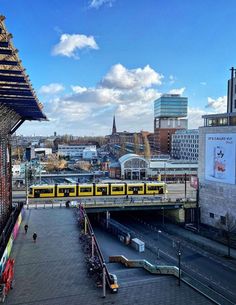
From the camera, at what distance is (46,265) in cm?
2166

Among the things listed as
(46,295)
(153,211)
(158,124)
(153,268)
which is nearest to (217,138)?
(153,211)

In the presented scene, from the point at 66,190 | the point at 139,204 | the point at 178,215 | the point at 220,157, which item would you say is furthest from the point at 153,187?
the point at 66,190

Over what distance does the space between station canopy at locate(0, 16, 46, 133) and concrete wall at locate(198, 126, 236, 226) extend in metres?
22.3

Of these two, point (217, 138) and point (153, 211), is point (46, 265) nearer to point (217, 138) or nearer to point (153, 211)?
point (217, 138)

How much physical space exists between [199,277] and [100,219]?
21.3 meters

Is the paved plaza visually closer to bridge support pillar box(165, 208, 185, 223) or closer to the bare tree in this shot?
the bare tree

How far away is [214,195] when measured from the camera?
145 ft

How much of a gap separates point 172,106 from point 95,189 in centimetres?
8935

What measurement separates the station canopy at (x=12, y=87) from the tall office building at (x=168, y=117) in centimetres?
10001

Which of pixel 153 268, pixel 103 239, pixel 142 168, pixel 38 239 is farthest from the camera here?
pixel 142 168

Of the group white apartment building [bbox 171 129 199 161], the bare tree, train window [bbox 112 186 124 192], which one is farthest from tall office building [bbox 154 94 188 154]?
the bare tree

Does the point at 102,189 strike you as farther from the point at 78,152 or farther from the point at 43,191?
the point at 78,152

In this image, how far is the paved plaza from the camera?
17.3 metres

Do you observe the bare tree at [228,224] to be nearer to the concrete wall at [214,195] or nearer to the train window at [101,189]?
the concrete wall at [214,195]
